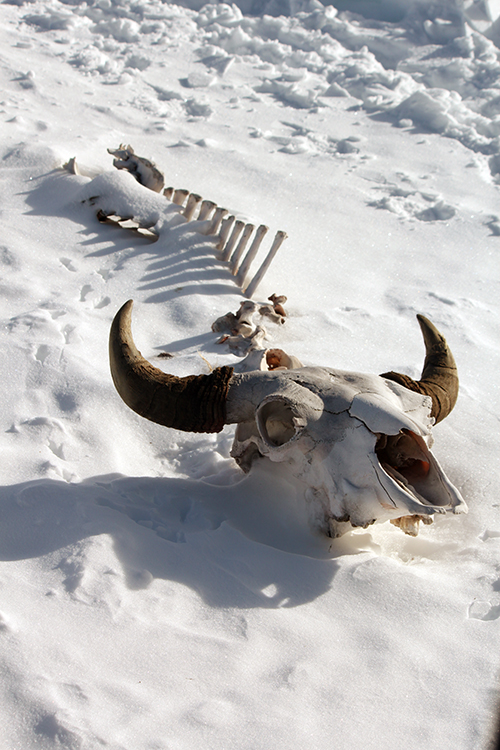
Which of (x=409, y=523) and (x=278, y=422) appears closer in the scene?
(x=409, y=523)

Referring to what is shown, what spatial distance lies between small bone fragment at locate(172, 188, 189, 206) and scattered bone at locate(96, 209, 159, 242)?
0.49 metres

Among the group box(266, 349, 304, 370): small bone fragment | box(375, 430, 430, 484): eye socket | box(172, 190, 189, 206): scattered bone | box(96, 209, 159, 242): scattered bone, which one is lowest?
box(96, 209, 159, 242): scattered bone

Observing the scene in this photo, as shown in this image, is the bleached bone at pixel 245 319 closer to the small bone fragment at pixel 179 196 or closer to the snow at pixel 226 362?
the snow at pixel 226 362

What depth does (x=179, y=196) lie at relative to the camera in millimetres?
6078

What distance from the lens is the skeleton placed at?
2.44 metres

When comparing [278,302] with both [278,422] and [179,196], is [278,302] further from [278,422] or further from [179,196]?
[278,422]

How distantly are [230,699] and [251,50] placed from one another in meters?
11.4

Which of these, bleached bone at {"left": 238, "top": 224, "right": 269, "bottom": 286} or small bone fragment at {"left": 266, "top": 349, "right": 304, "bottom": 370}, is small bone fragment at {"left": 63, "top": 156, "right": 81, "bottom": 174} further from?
small bone fragment at {"left": 266, "top": 349, "right": 304, "bottom": 370}

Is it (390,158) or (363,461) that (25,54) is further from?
(363,461)

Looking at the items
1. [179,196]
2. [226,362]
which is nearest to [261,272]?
[226,362]

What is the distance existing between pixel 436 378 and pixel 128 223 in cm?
370

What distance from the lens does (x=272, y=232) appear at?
6336 mm

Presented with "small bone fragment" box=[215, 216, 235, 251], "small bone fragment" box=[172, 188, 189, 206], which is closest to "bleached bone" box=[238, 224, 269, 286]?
"small bone fragment" box=[215, 216, 235, 251]

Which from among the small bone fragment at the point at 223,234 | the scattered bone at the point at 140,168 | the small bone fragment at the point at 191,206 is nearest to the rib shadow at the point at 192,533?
the small bone fragment at the point at 223,234
